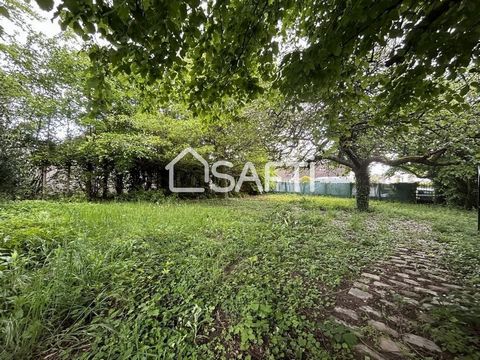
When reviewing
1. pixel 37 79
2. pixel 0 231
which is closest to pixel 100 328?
pixel 0 231

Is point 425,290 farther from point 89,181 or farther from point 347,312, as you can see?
point 89,181

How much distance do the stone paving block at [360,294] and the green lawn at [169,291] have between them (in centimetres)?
16

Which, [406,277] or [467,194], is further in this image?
[467,194]

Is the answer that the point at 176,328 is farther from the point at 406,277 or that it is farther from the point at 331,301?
the point at 406,277

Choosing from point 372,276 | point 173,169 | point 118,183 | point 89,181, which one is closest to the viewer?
point 372,276

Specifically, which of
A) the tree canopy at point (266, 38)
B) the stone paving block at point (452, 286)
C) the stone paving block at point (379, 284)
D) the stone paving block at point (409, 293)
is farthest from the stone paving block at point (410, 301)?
the tree canopy at point (266, 38)

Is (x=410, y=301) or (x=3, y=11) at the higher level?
(x=3, y=11)

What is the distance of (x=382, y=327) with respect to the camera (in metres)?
1.86

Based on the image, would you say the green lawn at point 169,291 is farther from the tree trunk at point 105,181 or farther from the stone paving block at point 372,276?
the tree trunk at point 105,181

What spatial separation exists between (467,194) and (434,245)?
9.16 m

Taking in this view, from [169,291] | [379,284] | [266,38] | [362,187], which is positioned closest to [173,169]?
[362,187]

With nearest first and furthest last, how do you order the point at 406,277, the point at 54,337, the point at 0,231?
the point at 54,337 < the point at 406,277 < the point at 0,231

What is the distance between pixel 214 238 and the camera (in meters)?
4.04

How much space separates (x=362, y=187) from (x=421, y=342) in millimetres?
8167
